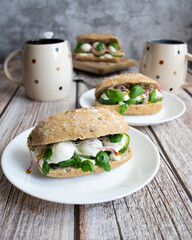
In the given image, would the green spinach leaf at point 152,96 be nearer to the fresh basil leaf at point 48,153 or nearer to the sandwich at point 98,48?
the fresh basil leaf at point 48,153

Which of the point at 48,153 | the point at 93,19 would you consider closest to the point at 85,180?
the point at 48,153

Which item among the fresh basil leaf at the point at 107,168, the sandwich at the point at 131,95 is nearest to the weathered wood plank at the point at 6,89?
the sandwich at the point at 131,95

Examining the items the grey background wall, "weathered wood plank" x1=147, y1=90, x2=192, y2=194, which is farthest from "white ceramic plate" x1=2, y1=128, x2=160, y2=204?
the grey background wall

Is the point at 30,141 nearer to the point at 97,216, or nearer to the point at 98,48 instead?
the point at 97,216

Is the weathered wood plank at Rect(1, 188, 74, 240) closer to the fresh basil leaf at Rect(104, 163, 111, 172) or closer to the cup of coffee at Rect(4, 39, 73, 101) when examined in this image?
the fresh basil leaf at Rect(104, 163, 111, 172)

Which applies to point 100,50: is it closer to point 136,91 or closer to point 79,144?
point 136,91

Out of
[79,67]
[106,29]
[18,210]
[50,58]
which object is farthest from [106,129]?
[106,29]
